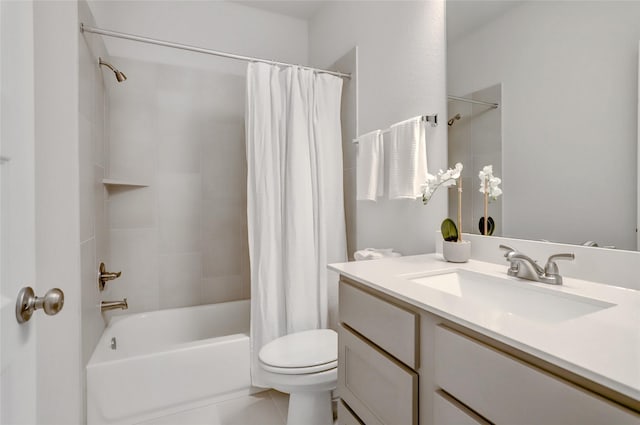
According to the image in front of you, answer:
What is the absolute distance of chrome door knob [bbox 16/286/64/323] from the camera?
22.3 inches

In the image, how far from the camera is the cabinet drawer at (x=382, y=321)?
0.82 m

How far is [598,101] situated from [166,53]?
7.89 feet

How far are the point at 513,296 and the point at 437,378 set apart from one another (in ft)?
1.31

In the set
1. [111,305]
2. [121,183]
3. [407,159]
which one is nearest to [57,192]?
[121,183]

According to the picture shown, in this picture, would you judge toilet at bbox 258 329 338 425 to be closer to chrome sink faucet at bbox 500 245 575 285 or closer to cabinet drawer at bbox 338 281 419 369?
cabinet drawer at bbox 338 281 419 369

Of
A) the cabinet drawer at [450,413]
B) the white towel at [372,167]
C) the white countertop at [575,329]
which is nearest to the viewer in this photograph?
the white countertop at [575,329]

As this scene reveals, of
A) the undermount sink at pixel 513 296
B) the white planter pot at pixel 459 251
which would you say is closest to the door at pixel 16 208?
the undermount sink at pixel 513 296

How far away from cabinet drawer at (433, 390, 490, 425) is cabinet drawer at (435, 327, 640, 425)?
16 mm

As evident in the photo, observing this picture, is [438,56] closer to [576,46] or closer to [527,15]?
[527,15]

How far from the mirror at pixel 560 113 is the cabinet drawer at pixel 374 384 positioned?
2.24ft

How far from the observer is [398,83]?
1.67m

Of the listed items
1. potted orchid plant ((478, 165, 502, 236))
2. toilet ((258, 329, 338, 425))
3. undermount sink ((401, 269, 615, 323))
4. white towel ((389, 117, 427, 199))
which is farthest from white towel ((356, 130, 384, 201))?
toilet ((258, 329, 338, 425))

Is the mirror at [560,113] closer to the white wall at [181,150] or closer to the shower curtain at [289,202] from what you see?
the shower curtain at [289,202]

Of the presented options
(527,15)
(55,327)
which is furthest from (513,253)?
(55,327)
